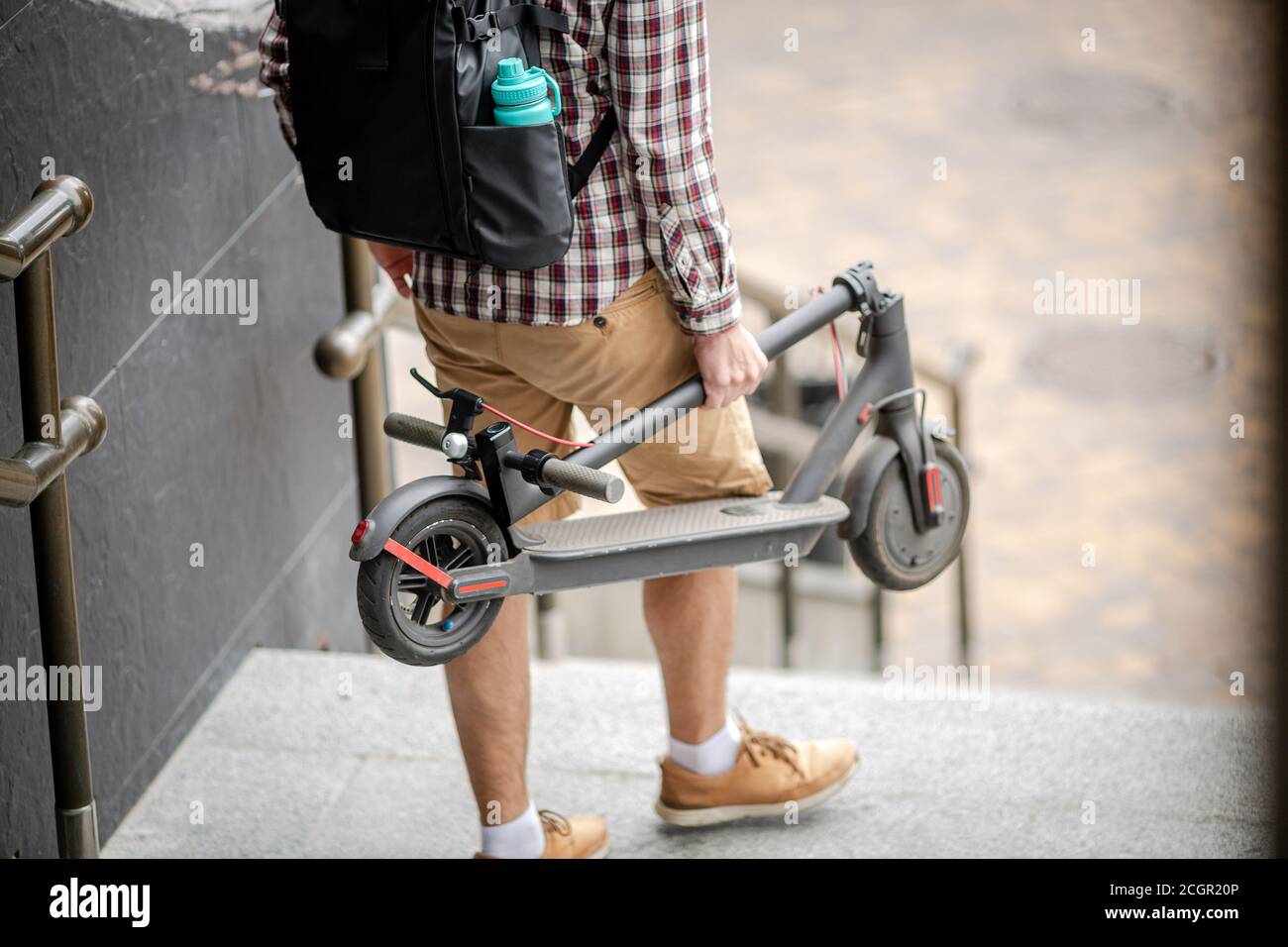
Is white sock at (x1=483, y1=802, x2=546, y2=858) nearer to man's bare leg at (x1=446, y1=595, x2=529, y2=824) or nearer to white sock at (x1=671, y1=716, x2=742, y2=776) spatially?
man's bare leg at (x1=446, y1=595, x2=529, y2=824)

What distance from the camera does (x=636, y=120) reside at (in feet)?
7.43

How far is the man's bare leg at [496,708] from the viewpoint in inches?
103

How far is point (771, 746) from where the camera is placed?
9.71 feet

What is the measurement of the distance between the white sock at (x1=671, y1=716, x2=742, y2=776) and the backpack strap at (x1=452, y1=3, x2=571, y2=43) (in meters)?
1.26

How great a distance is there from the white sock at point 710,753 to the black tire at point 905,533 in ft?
1.26

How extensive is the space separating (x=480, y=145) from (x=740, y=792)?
4.18 feet

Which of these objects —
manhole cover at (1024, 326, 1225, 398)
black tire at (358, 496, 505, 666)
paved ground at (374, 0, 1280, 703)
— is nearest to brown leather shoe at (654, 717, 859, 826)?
black tire at (358, 496, 505, 666)

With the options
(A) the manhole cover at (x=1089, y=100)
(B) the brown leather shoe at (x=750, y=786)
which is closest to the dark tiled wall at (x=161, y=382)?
(B) the brown leather shoe at (x=750, y=786)

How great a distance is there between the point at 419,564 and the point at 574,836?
0.79 meters

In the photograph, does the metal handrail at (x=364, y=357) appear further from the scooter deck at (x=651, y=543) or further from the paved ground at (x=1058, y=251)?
the paved ground at (x=1058, y=251)

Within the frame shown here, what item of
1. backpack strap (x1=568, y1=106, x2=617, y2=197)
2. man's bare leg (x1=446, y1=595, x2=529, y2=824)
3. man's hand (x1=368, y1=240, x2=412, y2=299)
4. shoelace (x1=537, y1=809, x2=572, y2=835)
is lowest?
shoelace (x1=537, y1=809, x2=572, y2=835)

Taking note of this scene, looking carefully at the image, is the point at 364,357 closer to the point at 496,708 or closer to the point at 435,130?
the point at 496,708

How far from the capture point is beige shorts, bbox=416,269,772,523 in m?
2.45

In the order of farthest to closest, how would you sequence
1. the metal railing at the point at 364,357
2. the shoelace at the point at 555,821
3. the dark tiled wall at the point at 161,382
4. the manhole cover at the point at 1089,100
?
the manhole cover at the point at 1089,100 → the metal railing at the point at 364,357 → the shoelace at the point at 555,821 → the dark tiled wall at the point at 161,382
